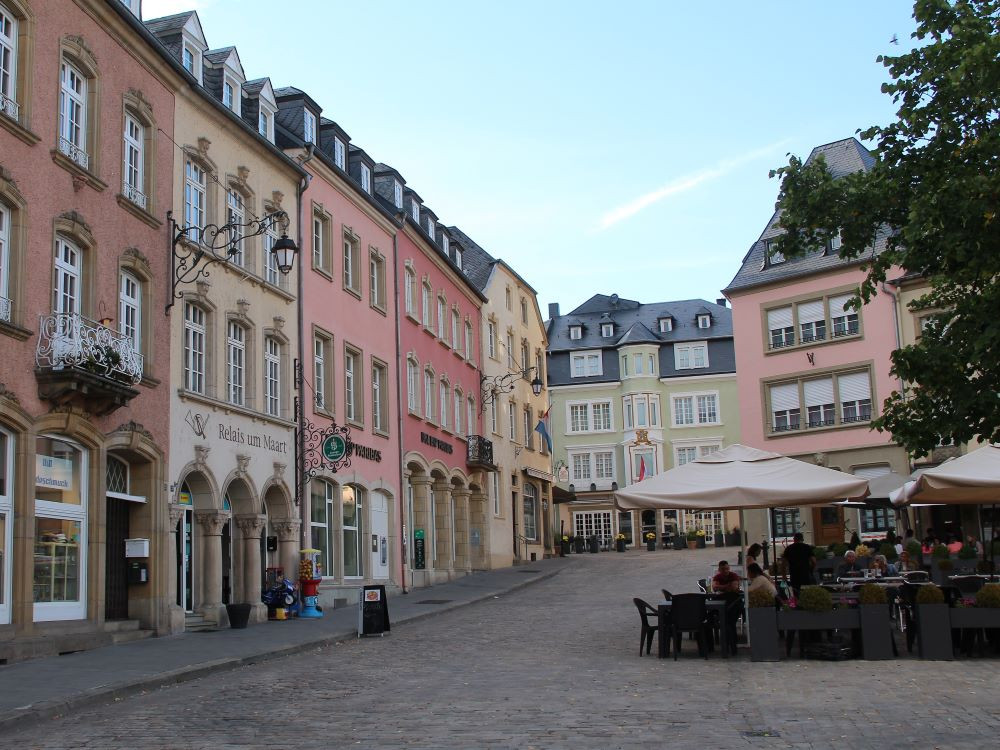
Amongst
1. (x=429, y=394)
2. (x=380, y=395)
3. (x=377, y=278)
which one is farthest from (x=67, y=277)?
(x=429, y=394)

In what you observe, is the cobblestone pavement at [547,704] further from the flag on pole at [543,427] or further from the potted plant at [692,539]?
the potted plant at [692,539]

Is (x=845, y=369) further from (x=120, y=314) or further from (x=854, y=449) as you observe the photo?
(x=120, y=314)

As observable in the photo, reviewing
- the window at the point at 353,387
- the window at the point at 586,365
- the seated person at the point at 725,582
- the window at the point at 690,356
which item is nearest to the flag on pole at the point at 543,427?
the window at the point at 586,365

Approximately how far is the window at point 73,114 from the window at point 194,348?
3.99 metres

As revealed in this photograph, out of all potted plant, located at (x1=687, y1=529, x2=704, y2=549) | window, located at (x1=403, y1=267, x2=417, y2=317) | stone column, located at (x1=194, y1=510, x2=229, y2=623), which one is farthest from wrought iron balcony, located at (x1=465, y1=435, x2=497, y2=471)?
potted plant, located at (x1=687, y1=529, x2=704, y2=549)

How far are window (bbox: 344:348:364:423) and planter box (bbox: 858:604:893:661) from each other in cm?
1738

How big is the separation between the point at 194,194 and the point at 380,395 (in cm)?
1086

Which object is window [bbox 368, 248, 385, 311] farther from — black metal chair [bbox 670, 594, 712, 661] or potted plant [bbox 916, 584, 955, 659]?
potted plant [bbox 916, 584, 955, 659]

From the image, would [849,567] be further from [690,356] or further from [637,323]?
[637,323]

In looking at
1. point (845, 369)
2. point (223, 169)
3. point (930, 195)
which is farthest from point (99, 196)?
point (845, 369)

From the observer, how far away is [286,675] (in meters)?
14.6

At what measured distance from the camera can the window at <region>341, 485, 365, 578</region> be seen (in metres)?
29.4

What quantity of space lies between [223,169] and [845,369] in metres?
26.2

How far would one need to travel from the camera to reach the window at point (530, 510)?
49013 mm
